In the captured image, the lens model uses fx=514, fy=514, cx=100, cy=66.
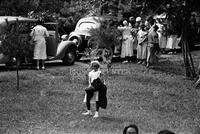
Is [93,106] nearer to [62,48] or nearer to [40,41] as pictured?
[40,41]

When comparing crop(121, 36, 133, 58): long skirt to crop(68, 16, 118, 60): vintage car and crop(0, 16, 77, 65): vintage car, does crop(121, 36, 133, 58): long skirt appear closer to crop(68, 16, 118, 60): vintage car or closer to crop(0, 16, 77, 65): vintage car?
crop(68, 16, 118, 60): vintage car

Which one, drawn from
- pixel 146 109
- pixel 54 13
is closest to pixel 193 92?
pixel 146 109

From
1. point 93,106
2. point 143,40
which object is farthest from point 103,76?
point 143,40

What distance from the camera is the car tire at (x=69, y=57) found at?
73.6 ft

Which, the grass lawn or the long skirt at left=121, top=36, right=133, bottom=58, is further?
the long skirt at left=121, top=36, right=133, bottom=58

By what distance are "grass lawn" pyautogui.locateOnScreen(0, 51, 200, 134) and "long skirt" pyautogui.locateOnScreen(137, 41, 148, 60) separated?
8.41 feet

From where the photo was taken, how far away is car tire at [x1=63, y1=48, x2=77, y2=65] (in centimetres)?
2242

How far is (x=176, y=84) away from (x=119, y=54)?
7.19 metres

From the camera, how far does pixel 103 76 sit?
12.1 m

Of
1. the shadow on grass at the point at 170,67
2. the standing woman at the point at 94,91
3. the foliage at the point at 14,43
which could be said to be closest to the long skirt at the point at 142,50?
the shadow on grass at the point at 170,67

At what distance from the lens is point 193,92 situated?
15758mm

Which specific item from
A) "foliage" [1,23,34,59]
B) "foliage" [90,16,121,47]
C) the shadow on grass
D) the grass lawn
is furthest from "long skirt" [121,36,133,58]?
"foliage" [1,23,34,59]

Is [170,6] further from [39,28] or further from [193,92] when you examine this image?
[39,28]

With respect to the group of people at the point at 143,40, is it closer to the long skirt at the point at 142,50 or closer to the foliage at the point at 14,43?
the long skirt at the point at 142,50
